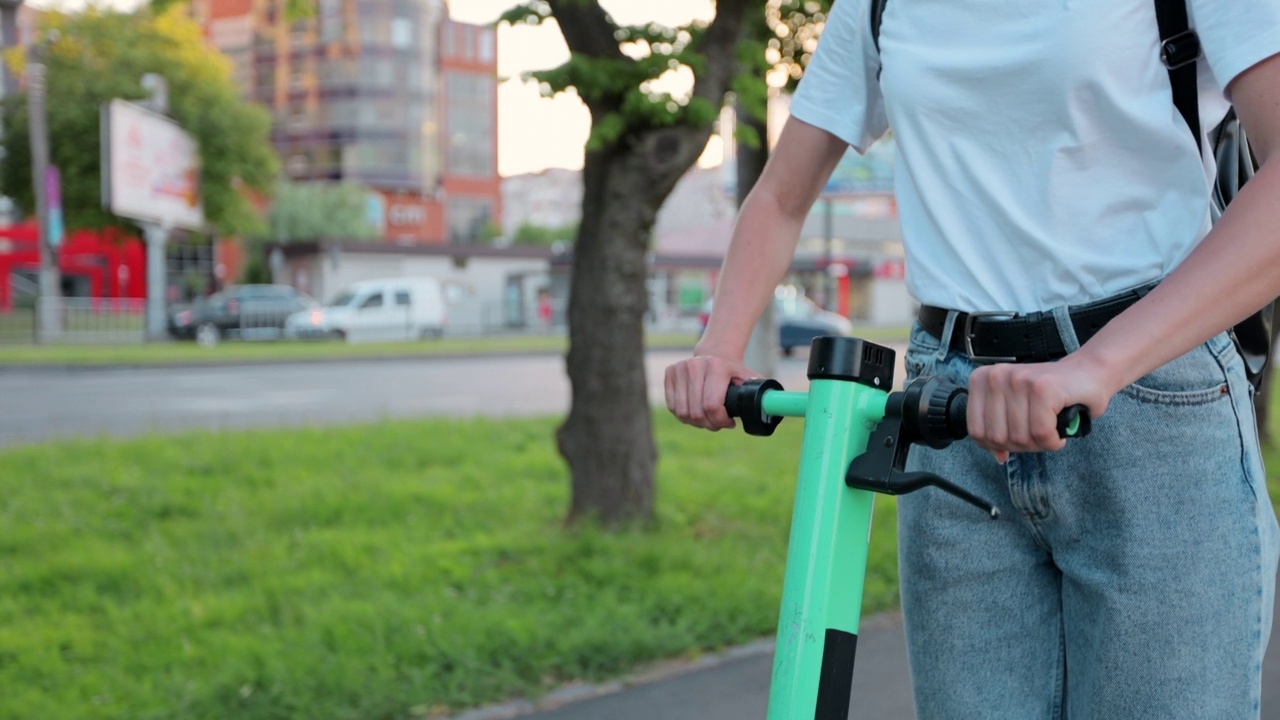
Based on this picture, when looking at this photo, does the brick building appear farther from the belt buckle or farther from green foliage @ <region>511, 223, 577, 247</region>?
the belt buckle

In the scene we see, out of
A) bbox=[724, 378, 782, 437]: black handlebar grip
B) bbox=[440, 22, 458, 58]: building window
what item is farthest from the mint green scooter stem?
bbox=[440, 22, 458, 58]: building window

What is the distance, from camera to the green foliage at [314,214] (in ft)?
173

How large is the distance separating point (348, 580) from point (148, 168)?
28844 mm

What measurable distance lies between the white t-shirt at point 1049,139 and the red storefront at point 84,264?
45.3m

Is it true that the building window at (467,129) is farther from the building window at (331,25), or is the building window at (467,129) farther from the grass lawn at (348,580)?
the grass lawn at (348,580)

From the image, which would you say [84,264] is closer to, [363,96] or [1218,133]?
[363,96]

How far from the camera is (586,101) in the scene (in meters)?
5.09

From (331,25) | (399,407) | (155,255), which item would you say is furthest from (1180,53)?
(331,25)

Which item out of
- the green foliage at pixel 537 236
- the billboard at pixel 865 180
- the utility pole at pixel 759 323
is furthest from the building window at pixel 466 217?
the utility pole at pixel 759 323

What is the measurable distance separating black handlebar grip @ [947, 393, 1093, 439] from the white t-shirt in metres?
0.30

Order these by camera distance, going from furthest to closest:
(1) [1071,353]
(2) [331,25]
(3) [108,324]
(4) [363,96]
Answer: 1. (2) [331,25]
2. (4) [363,96]
3. (3) [108,324]
4. (1) [1071,353]

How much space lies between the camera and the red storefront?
4303 centimetres

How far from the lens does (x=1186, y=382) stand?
1.23 metres

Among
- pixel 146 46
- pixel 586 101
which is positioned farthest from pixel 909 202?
pixel 146 46
